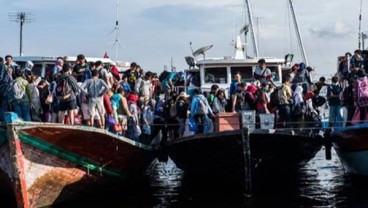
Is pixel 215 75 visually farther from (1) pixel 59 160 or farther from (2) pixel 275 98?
(1) pixel 59 160

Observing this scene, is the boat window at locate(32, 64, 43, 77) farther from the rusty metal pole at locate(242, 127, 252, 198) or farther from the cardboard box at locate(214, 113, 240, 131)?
the rusty metal pole at locate(242, 127, 252, 198)

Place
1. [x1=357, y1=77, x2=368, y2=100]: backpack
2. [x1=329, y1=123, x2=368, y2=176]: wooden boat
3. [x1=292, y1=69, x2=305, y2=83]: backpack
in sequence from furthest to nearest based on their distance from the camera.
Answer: [x1=292, y1=69, x2=305, y2=83]: backpack → [x1=329, y1=123, x2=368, y2=176]: wooden boat → [x1=357, y1=77, x2=368, y2=100]: backpack

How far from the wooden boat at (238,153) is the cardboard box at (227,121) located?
1.91 feet

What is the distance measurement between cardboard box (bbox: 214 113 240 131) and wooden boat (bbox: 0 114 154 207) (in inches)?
79.6

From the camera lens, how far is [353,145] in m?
15.7

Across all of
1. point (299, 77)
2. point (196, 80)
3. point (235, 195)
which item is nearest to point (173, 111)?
point (235, 195)

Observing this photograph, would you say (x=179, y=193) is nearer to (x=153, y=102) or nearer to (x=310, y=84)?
(x=153, y=102)

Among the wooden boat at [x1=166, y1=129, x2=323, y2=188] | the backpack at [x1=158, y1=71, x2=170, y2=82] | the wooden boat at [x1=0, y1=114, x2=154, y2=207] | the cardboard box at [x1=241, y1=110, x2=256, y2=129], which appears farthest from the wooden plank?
the backpack at [x1=158, y1=71, x2=170, y2=82]

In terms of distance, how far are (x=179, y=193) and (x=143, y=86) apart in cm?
303

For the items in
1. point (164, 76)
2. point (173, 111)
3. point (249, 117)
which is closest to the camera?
point (249, 117)

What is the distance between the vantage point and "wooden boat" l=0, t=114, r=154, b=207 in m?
12.2

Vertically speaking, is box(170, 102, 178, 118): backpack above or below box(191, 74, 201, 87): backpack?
below

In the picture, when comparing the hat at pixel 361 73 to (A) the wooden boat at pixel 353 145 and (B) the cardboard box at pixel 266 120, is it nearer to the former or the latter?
(A) the wooden boat at pixel 353 145

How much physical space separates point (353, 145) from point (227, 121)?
11.4ft
